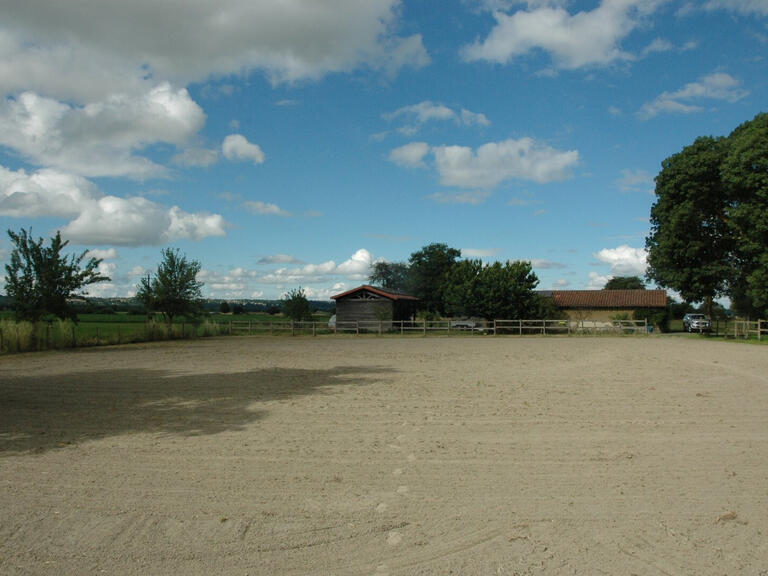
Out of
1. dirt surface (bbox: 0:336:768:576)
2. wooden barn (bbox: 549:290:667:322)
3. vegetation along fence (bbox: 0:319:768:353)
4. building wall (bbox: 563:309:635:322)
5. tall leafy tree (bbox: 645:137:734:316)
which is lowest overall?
dirt surface (bbox: 0:336:768:576)

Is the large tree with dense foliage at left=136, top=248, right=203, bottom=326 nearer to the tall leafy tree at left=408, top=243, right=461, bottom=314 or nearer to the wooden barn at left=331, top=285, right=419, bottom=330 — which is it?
the wooden barn at left=331, top=285, right=419, bottom=330

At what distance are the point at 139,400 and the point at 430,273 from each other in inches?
2317

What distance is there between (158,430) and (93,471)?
222 centimetres

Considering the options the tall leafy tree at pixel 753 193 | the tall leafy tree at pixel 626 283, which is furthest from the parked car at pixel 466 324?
the tall leafy tree at pixel 626 283

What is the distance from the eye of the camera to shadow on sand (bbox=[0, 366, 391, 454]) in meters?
8.98

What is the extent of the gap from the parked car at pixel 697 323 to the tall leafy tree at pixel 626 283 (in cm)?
5176

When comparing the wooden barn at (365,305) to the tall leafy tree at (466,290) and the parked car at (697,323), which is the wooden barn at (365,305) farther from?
the parked car at (697,323)

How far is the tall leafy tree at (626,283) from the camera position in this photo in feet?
324

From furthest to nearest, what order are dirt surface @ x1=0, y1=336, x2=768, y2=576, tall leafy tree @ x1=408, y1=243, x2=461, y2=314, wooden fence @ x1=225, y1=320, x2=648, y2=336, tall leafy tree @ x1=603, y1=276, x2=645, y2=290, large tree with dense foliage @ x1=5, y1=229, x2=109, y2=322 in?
tall leafy tree @ x1=603, y1=276, x2=645, y2=290, tall leafy tree @ x1=408, y1=243, x2=461, y2=314, wooden fence @ x1=225, y1=320, x2=648, y2=336, large tree with dense foliage @ x1=5, y1=229, x2=109, y2=322, dirt surface @ x1=0, y1=336, x2=768, y2=576

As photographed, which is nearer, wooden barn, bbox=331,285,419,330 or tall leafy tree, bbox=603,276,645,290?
wooden barn, bbox=331,285,419,330

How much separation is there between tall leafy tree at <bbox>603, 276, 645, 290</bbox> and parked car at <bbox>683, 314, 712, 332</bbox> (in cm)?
5176

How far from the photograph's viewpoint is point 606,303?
60.6m

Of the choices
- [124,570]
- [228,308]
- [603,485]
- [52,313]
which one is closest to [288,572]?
[124,570]

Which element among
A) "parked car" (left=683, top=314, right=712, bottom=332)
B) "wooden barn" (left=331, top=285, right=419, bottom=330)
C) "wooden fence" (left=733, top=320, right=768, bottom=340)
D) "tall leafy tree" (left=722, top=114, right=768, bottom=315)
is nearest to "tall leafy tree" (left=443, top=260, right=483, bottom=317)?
"wooden barn" (left=331, top=285, right=419, bottom=330)
